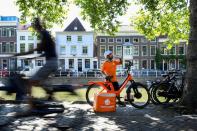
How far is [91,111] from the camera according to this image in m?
10.5

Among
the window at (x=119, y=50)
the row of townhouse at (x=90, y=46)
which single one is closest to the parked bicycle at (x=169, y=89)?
the row of townhouse at (x=90, y=46)

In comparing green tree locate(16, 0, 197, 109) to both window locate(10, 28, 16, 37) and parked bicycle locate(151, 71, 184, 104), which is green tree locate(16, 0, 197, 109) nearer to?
parked bicycle locate(151, 71, 184, 104)

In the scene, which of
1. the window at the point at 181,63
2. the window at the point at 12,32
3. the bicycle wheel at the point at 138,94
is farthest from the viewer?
the window at the point at 12,32

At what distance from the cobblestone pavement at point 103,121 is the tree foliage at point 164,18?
12.1 metres

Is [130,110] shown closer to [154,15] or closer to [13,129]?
[13,129]

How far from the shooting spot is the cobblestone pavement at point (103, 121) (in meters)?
6.97

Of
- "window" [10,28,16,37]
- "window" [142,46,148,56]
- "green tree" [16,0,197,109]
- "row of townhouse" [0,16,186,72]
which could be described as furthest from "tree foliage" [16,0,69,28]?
"window" [10,28,16,37]

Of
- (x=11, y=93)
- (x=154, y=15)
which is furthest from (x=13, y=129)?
(x=154, y=15)

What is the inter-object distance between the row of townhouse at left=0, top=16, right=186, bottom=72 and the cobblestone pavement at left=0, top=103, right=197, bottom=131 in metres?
62.0

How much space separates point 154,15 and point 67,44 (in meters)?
56.8

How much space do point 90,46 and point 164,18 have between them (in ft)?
Result: 180

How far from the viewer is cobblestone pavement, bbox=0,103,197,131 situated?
697 cm

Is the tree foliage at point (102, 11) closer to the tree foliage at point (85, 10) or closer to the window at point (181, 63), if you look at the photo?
the tree foliage at point (85, 10)

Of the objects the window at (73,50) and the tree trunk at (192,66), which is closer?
the tree trunk at (192,66)
